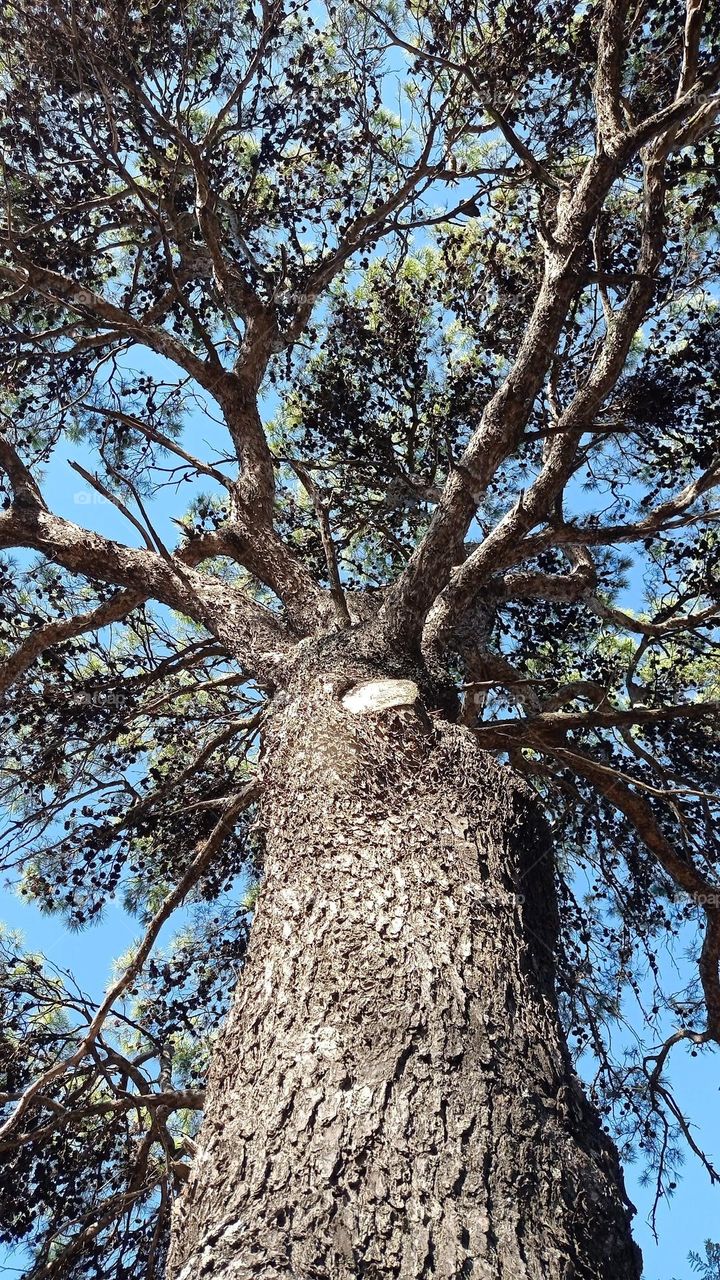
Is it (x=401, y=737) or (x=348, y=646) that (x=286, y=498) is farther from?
(x=401, y=737)

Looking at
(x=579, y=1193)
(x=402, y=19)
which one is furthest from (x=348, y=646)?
(x=402, y=19)

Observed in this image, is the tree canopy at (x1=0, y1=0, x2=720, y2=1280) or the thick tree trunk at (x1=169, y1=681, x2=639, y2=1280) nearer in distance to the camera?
the thick tree trunk at (x1=169, y1=681, x2=639, y2=1280)

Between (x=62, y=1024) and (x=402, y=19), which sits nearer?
(x=62, y=1024)

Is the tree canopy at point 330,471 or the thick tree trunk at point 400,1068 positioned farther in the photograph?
the tree canopy at point 330,471

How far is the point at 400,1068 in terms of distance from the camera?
1.61 meters

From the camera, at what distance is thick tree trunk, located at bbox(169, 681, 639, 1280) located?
1.37m

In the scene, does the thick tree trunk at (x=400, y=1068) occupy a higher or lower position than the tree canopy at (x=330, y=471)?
lower

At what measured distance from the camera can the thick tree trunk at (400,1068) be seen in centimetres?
137

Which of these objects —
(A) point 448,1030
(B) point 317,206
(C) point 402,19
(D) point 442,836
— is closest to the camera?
(A) point 448,1030

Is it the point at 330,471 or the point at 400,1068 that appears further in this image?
the point at 330,471

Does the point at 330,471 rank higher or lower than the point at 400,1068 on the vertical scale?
higher

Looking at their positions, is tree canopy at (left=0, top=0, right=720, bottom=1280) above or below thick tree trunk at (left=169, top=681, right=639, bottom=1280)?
above

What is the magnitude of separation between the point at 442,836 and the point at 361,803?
23cm

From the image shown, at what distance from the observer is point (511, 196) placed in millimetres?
5703
